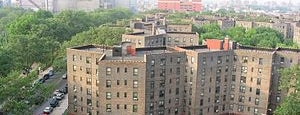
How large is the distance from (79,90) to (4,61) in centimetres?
1904

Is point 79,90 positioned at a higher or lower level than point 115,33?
lower

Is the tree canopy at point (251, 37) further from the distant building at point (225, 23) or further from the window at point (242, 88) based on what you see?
the window at point (242, 88)

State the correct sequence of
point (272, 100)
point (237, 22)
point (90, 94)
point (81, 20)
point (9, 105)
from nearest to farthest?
1. point (9, 105)
2. point (90, 94)
3. point (272, 100)
4. point (81, 20)
5. point (237, 22)

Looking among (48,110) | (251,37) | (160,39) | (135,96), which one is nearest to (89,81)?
(135,96)

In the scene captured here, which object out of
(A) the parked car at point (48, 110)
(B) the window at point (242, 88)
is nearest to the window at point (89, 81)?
(A) the parked car at point (48, 110)

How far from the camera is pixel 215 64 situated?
71812mm

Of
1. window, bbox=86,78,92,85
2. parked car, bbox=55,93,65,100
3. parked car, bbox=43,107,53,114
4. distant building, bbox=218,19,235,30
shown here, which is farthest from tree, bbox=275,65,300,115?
distant building, bbox=218,19,235,30

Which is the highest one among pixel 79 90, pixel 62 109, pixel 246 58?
pixel 246 58

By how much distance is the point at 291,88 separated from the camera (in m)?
72.0

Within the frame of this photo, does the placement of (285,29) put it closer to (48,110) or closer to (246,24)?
(246,24)

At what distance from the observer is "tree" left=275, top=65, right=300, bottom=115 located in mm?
62094

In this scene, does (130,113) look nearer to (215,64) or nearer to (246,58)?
(215,64)

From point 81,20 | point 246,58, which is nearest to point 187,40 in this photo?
point 246,58

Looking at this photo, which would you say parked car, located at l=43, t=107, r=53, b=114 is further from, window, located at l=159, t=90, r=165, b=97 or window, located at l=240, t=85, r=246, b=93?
window, located at l=240, t=85, r=246, b=93
